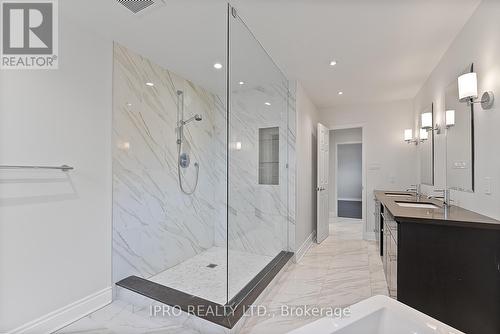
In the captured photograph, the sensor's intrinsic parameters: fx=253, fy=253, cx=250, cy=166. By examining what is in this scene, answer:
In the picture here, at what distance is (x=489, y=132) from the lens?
1.80m

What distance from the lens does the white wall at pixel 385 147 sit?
433 centimetres

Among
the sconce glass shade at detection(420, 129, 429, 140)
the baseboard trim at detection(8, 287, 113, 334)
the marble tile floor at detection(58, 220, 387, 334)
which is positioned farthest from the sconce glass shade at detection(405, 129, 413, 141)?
the baseboard trim at detection(8, 287, 113, 334)

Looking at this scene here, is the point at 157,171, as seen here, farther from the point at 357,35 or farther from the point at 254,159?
the point at 357,35

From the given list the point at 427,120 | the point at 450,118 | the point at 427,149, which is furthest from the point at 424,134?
the point at 450,118

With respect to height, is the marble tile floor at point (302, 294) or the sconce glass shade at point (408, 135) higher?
the sconce glass shade at point (408, 135)

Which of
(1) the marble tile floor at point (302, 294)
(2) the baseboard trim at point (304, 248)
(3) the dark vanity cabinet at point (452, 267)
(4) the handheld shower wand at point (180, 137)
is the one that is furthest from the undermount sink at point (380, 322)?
(4) the handheld shower wand at point (180, 137)

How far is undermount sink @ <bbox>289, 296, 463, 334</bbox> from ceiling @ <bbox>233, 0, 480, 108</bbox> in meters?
1.95

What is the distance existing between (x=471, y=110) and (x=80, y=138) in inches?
127

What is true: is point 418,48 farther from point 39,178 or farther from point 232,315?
A: point 39,178

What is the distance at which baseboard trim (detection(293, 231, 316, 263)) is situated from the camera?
3386 millimetres

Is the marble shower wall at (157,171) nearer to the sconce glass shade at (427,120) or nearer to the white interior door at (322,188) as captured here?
the white interior door at (322,188)

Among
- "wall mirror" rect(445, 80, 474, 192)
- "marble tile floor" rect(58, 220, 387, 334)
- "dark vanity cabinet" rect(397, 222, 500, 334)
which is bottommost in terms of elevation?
"marble tile floor" rect(58, 220, 387, 334)

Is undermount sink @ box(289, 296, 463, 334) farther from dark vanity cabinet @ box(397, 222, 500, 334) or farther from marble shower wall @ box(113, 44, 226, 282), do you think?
marble shower wall @ box(113, 44, 226, 282)

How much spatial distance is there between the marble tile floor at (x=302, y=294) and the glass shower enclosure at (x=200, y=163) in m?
0.16
